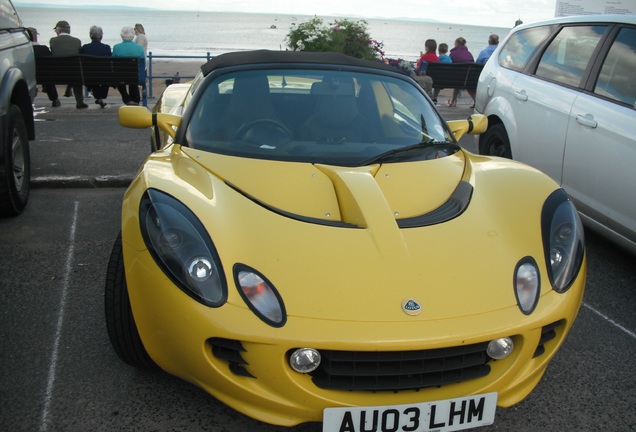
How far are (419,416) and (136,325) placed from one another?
1.09m

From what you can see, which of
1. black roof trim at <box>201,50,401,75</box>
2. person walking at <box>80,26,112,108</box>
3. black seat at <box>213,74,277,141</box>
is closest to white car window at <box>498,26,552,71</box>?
black roof trim at <box>201,50,401,75</box>

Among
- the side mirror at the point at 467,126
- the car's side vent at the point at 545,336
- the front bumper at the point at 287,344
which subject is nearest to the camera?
the front bumper at the point at 287,344

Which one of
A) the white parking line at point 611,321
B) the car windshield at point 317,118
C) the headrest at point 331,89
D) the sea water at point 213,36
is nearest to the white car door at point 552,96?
the white parking line at point 611,321

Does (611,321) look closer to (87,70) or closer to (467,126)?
(467,126)

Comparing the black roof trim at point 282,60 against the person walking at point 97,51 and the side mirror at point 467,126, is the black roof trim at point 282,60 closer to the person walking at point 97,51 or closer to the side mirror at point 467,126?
the side mirror at point 467,126

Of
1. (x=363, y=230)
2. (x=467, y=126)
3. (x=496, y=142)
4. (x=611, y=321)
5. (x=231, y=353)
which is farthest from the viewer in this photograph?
(x=496, y=142)

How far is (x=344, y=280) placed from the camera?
2.26m

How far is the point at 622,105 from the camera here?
4031 mm

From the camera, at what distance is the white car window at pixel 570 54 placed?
4.56 meters

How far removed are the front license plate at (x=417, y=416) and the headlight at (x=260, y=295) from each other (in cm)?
35

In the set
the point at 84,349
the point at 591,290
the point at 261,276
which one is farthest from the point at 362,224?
the point at 591,290

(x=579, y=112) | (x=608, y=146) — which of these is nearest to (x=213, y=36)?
(x=579, y=112)

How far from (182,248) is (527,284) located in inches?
50.4

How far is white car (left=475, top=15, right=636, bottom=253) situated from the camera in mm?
3916
